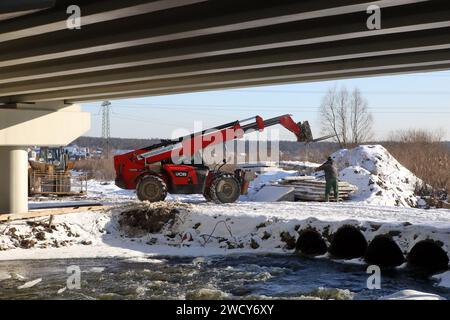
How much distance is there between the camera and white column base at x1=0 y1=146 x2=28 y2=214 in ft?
54.4

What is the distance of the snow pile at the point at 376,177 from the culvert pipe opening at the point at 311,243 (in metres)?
8.84

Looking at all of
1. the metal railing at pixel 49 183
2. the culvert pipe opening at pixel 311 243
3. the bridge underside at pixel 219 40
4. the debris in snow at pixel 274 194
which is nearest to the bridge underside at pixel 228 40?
the bridge underside at pixel 219 40

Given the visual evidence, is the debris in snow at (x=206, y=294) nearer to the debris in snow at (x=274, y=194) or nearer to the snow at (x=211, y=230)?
the snow at (x=211, y=230)

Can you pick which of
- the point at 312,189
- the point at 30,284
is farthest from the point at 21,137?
the point at 312,189

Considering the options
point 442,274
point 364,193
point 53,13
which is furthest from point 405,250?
point 364,193

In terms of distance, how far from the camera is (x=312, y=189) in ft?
71.3

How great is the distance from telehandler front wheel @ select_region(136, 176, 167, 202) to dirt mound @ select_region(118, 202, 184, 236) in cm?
209

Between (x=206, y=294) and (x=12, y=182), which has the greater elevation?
(x=12, y=182)

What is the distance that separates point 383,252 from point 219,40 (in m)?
6.91

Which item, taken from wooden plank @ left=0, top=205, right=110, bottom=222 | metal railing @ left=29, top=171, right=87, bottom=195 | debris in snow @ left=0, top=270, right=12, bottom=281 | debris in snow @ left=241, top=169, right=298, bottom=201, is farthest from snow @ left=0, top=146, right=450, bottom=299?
debris in snow @ left=241, top=169, right=298, bottom=201

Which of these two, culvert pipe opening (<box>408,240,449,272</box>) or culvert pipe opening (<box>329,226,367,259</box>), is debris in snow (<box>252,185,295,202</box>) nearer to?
culvert pipe opening (<box>329,226,367,259</box>)

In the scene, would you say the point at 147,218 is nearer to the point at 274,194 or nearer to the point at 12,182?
the point at 12,182

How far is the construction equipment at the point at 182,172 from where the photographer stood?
18094 millimetres
